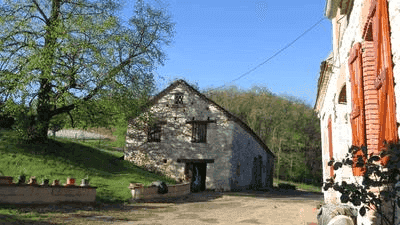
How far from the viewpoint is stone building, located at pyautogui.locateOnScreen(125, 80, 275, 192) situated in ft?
71.9

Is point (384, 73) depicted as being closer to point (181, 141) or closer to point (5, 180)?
point (5, 180)

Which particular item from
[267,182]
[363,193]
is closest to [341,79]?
[363,193]

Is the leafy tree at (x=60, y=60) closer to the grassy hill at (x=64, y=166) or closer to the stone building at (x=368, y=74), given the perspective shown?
the grassy hill at (x=64, y=166)

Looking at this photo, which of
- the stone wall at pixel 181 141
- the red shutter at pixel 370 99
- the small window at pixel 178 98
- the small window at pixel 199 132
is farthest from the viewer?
the small window at pixel 178 98

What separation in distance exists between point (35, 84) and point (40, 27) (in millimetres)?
3156

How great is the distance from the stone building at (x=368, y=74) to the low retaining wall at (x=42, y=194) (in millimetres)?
8501

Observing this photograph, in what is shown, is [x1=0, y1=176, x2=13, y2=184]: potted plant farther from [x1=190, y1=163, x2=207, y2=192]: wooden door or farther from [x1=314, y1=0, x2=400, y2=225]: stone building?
[x1=190, y1=163, x2=207, y2=192]: wooden door

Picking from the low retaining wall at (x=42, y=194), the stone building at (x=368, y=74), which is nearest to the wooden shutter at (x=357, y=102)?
the stone building at (x=368, y=74)

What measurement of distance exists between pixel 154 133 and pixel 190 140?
2.88 meters

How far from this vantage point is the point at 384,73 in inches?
175

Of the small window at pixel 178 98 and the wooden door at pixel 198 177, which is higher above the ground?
the small window at pixel 178 98

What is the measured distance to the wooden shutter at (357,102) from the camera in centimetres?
559

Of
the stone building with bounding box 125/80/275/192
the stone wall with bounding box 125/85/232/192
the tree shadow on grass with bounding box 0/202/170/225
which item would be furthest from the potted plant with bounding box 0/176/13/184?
the stone wall with bounding box 125/85/232/192

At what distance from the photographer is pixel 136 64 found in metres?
19.0
